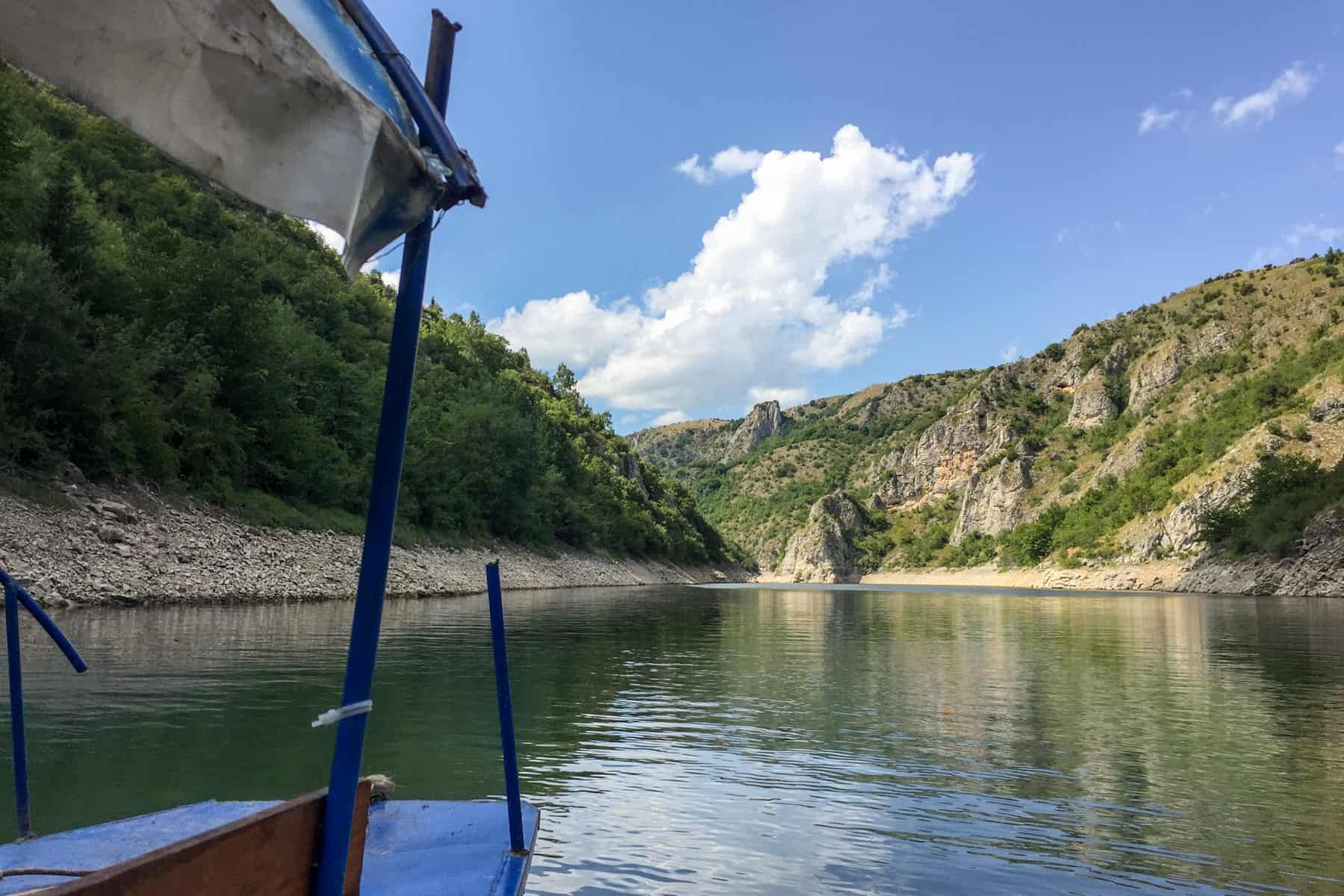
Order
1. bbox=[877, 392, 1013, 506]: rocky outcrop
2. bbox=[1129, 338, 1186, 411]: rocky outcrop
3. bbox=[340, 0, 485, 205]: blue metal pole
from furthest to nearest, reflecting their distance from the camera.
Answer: bbox=[877, 392, 1013, 506]: rocky outcrop, bbox=[1129, 338, 1186, 411]: rocky outcrop, bbox=[340, 0, 485, 205]: blue metal pole

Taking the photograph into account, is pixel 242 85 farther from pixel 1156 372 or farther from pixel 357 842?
pixel 1156 372

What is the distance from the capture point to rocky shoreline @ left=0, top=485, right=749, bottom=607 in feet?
82.8

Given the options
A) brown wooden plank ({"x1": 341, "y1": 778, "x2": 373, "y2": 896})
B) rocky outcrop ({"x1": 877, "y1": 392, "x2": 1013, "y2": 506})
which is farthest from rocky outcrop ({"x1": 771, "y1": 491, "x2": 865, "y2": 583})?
brown wooden plank ({"x1": 341, "y1": 778, "x2": 373, "y2": 896})

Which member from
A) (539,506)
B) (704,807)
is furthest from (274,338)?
(704,807)

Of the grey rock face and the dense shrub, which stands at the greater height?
the grey rock face

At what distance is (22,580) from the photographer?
926 inches

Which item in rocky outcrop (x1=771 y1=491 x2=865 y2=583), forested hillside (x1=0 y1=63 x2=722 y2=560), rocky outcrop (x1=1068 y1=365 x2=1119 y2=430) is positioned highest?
rocky outcrop (x1=1068 y1=365 x2=1119 y2=430)

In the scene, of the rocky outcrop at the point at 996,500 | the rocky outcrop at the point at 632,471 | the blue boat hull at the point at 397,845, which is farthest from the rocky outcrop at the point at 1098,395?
the blue boat hull at the point at 397,845

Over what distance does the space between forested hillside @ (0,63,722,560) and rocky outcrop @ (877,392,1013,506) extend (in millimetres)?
109733

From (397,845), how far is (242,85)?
4.02 meters

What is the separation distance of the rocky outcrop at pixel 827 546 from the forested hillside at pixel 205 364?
285 feet

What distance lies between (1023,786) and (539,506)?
7074 cm

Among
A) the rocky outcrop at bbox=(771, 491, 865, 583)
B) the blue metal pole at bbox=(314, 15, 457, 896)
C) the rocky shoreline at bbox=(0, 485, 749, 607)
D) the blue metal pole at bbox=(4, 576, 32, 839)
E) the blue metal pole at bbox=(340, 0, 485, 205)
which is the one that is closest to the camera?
the blue metal pole at bbox=(340, 0, 485, 205)

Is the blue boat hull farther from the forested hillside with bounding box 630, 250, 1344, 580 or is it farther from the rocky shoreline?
the forested hillside with bounding box 630, 250, 1344, 580
